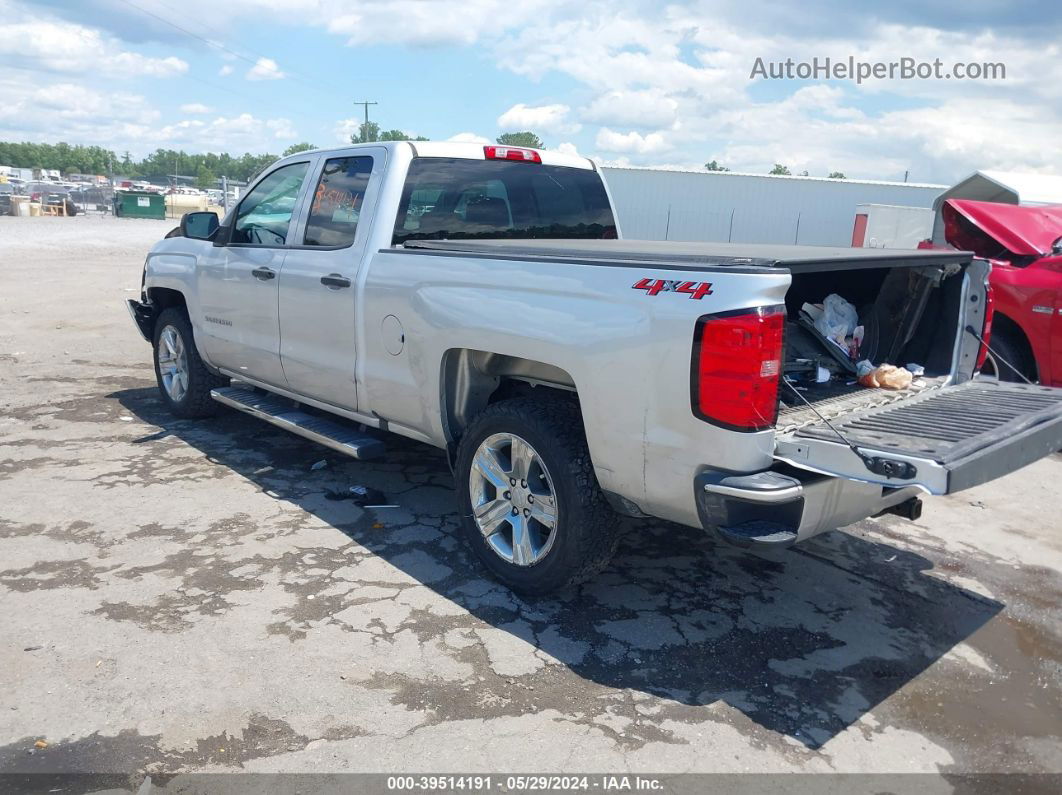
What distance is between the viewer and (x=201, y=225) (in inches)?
239

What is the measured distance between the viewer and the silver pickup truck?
2988mm

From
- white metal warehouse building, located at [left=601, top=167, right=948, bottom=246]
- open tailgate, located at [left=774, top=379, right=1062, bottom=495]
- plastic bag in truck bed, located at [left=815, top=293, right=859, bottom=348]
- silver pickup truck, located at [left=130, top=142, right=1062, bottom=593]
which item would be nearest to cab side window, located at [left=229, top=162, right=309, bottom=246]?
silver pickup truck, located at [left=130, top=142, right=1062, bottom=593]

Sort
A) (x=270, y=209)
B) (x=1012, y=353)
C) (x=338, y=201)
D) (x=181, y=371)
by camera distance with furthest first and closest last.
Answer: (x=1012, y=353) < (x=181, y=371) < (x=270, y=209) < (x=338, y=201)

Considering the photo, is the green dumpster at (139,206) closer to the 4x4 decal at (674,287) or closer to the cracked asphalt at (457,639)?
the cracked asphalt at (457,639)

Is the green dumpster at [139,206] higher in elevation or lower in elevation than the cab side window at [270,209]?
lower

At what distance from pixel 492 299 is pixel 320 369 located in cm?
166

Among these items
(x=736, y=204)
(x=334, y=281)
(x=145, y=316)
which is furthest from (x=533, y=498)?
(x=736, y=204)

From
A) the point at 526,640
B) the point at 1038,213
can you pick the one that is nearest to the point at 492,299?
the point at 526,640

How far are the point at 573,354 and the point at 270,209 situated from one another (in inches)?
122

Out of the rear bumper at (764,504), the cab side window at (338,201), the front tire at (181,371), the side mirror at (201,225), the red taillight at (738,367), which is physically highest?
the cab side window at (338,201)

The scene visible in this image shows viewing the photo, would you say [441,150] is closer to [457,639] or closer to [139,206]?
[457,639]

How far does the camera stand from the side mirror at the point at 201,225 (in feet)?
19.7

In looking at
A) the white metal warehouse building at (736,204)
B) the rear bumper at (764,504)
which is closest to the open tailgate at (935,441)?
the rear bumper at (764,504)

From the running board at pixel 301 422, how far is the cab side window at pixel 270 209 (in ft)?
3.59
